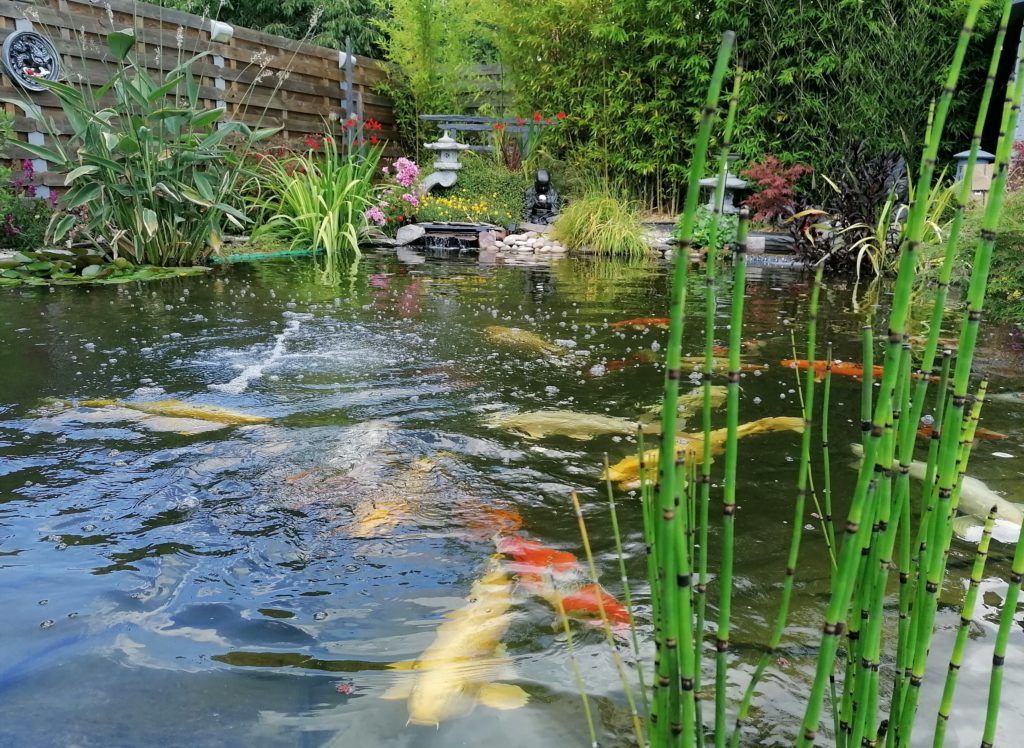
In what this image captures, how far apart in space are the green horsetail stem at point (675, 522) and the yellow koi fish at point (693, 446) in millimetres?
1376

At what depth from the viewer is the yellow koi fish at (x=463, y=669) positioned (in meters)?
1.54

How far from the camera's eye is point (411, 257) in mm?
8969

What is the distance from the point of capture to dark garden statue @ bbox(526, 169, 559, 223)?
1127 cm

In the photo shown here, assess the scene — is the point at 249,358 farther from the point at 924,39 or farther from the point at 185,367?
the point at 924,39

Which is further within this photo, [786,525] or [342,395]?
[342,395]

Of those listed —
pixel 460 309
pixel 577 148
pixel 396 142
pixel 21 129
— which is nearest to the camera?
pixel 460 309

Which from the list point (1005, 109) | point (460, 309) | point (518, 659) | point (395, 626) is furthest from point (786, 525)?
point (460, 309)

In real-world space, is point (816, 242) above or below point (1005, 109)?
below

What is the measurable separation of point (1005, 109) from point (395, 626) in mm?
1521

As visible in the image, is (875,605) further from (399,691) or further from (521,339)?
(521,339)

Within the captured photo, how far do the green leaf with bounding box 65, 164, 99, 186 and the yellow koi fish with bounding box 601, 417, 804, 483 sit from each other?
5.31m

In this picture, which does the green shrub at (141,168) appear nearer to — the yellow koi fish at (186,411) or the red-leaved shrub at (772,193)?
the yellow koi fish at (186,411)

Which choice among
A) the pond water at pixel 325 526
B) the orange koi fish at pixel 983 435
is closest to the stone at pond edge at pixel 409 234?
the pond water at pixel 325 526

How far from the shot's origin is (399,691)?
1.58 m
